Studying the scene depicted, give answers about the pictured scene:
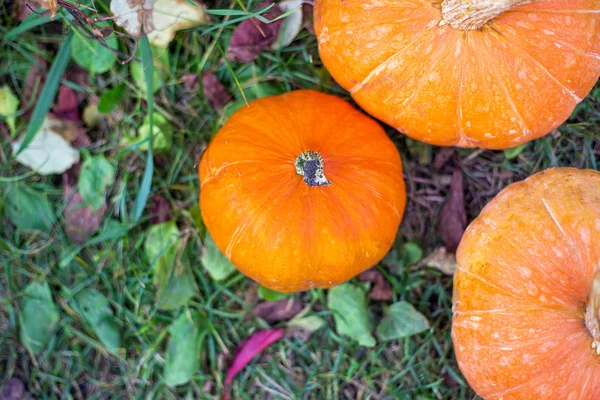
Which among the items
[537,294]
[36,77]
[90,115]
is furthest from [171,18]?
[537,294]

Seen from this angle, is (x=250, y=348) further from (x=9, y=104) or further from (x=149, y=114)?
(x=9, y=104)

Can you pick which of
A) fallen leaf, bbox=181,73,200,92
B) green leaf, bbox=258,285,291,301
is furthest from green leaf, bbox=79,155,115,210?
green leaf, bbox=258,285,291,301

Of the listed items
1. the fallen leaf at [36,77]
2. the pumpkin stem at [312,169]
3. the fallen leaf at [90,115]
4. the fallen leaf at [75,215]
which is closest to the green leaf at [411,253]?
the pumpkin stem at [312,169]

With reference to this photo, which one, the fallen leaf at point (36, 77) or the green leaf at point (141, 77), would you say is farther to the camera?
the fallen leaf at point (36, 77)

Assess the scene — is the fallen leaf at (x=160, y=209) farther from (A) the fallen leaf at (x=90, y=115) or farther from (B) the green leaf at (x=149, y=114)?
(A) the fallen leaf at (x=90, y=115)

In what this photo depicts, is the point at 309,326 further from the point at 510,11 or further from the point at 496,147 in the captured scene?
the point at 510,11

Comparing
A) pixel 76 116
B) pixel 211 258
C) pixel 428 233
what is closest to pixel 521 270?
pixel 428 233

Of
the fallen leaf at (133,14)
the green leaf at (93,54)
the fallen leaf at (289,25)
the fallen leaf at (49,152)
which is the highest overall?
the fallen leaf at (133,14)
